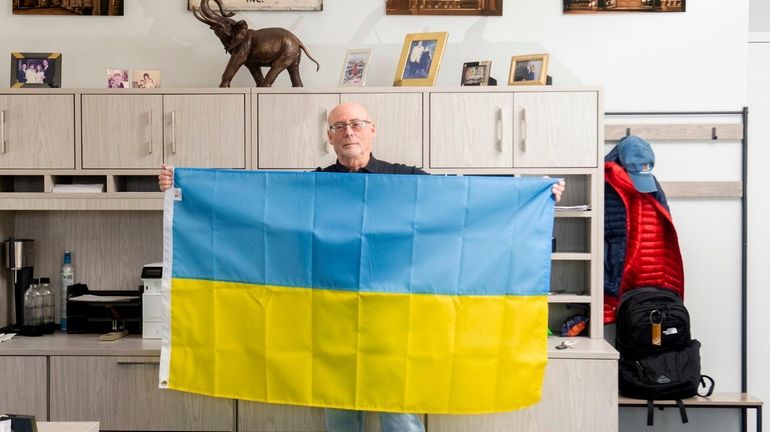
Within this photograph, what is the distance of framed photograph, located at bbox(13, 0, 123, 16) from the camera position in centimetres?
367

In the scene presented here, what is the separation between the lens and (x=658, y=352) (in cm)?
331

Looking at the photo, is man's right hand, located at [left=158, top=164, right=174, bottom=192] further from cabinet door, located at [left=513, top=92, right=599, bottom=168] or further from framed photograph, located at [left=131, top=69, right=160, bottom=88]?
cabinet door, located at [left=513, top=92, right=599, bottom=168]

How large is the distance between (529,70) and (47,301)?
7.98 ft

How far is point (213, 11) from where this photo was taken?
3371mm

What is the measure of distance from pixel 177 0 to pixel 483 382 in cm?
232

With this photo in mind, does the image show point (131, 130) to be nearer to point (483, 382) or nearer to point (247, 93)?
point (247, 93)

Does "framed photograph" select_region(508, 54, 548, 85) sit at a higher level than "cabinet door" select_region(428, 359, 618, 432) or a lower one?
higher

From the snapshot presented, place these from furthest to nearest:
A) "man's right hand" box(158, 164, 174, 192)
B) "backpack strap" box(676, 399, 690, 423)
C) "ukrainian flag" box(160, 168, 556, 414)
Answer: "backpack strap" box(676, 399, 690, 423)
"man's right hand" box(158, 164, 174, 192)
"ukrainian flag" box(160, 168, 556, 414)

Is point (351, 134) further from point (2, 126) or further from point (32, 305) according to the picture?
point (32, 305)

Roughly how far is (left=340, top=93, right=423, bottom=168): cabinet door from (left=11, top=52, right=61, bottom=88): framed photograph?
1.43 meters

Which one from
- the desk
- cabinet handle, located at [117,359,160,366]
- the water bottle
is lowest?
cabinet handle, located at [117,359,160,366]

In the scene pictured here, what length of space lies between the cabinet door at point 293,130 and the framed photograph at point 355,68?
0.12m

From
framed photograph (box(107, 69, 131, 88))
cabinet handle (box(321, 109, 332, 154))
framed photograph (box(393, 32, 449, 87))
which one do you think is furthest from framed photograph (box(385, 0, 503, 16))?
framed photograph (box(107, 69, 131, 88))

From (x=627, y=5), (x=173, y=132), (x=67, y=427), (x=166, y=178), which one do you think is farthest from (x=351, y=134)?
(x=627, y=5)
